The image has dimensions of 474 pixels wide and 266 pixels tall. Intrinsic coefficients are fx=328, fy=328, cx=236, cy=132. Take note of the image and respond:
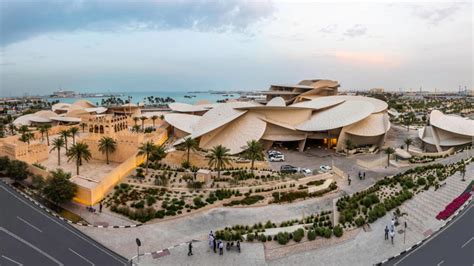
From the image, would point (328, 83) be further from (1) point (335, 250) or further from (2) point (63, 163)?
(1) point (335, 250)

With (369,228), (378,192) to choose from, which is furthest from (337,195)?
(369,228)

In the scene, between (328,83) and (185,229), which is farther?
(328,83)

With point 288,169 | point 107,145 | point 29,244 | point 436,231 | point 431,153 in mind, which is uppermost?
point 107,145

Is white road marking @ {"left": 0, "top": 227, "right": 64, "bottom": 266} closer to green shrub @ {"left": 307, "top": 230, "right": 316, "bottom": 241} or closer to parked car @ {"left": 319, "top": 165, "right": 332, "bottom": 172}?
green shrub @ {"left": 307, "top": 230, "right": 316, "bottom": 241}

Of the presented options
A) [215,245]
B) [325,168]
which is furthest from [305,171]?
[215,245]

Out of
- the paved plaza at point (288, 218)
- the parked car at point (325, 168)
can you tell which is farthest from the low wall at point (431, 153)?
the parked car at point (325, 168)

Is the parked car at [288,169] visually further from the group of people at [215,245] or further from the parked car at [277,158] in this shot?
the group of people at [215,245]

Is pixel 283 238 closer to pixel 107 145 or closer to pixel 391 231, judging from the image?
pixel 391 231
